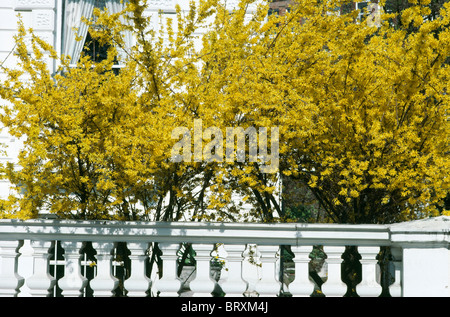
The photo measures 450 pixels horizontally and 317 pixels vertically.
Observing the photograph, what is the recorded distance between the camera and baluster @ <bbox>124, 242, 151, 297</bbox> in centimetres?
372

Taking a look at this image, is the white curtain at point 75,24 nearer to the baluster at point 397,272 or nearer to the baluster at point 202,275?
the baluster at point 202,275

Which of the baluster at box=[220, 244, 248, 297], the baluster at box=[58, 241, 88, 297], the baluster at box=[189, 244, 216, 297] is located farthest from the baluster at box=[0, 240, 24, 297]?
the baluster at box=[220, 244, 248, 297]

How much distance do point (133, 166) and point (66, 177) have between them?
0.82 m

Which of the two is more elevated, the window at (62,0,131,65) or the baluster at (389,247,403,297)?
the window at (62,0,131,65)

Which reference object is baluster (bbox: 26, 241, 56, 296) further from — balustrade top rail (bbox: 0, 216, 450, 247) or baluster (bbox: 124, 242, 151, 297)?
baluster (bbox: 124, 242, 151, 297)

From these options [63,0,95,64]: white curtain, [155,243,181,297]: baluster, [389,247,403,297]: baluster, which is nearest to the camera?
[389,247,403,297]: baluster

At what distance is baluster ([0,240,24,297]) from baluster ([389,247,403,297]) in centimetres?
Answer: 263

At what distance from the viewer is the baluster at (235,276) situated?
370 centimetres

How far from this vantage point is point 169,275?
3.74m

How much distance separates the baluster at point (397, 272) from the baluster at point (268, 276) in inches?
30.6

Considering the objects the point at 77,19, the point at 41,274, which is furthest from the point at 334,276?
the point at 77,19

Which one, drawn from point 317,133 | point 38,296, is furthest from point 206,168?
point 38,296

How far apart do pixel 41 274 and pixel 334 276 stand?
2.09m

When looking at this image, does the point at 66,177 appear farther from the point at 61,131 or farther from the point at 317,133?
the point at 317,133
